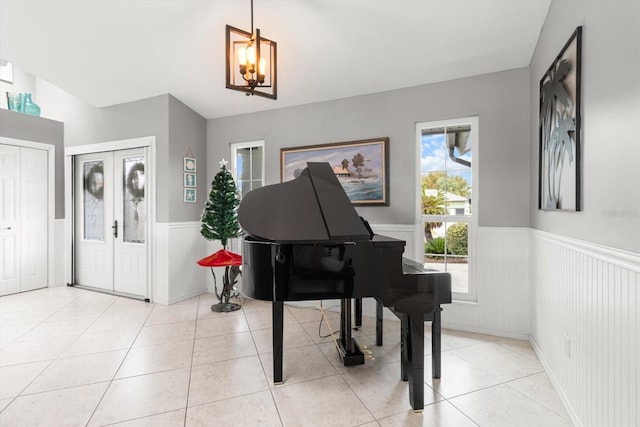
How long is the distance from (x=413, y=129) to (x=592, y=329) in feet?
7.86

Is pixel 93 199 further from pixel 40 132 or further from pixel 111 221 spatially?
pixel 40 132

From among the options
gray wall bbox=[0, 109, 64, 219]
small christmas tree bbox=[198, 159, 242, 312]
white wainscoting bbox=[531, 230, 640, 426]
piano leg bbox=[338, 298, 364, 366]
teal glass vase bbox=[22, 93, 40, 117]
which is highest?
teal glass vase bbox=[22, 93, 40, 117]

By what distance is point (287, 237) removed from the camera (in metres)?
1.92

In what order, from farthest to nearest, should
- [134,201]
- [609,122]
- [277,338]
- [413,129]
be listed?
1. [134,201]
2. [413,129]
3. [277,338]
4. [609,122]

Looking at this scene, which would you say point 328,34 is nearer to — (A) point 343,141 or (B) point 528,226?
(A) point 343,141

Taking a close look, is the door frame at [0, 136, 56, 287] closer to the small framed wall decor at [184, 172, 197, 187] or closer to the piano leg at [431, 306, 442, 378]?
the small framed wall decor at [184, 172, 197, 187]

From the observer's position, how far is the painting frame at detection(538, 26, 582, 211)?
1.74 m

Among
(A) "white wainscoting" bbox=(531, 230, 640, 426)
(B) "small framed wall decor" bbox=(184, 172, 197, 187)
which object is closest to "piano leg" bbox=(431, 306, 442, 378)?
(A) "white wainscoting" bbox=(531, 230, 640, 426)

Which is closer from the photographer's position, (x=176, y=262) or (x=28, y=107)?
(x=176, y=262)

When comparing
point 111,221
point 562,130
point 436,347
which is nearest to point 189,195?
point 111,221

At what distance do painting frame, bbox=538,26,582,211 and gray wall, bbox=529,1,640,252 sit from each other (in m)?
0.05

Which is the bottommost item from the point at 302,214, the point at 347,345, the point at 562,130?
the point at 347,345

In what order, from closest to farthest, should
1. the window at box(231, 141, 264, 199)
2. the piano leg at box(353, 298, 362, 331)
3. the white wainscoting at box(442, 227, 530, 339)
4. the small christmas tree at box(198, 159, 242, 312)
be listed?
the white wainscoting at box(442, 227, 530, 339) < the piano leg at box(353, 298, 362, 331) < the small christmas tree at box(198, 159, 242, 312) < the window at box(231, 141, 264, 199)

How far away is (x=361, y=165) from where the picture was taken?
3623 mm
